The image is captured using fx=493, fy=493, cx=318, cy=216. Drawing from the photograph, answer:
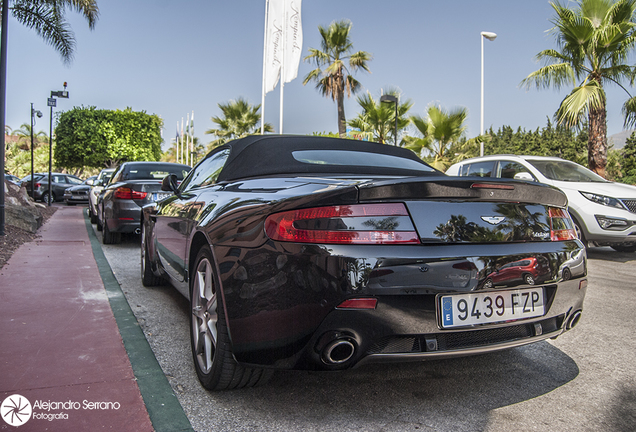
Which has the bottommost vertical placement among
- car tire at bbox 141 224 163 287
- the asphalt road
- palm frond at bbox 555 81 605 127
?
the asphalt road

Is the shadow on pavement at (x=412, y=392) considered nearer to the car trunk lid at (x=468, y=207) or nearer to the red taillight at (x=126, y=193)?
the car trunk lid at (x=468, y=207)

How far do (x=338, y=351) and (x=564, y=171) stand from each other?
7.61 metres

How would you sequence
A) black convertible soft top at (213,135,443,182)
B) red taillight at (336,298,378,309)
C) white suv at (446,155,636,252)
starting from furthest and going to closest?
white suv at (446,155,636,252), black convertible soft top at (213,135,443,182), red taillight at (336,298,378,309)

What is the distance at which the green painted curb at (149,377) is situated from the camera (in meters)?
2.20

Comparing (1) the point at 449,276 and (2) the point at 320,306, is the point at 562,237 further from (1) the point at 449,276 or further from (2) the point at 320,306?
(2) the point at 320,306

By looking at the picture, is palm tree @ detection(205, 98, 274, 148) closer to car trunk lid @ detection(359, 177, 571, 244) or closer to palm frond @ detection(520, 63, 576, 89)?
palm frond @ detection(520, 63, 576, 89)

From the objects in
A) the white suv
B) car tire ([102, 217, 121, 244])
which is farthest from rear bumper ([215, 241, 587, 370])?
car tire ([102, 217, 121, 244])

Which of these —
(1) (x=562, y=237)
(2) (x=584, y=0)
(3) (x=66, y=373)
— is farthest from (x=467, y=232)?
(2) (x=584, y=0)

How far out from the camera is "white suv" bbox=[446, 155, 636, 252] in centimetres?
708

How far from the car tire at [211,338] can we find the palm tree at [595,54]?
12.9 meters

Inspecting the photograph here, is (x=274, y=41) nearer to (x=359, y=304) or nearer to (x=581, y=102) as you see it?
(x=581, y=102)

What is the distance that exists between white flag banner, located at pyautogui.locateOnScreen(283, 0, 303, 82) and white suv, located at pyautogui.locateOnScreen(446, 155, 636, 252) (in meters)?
11.6

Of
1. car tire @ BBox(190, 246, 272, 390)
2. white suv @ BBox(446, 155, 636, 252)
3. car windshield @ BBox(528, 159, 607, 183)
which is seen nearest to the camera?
car tire @ BBox(190, 246, 272, 390)

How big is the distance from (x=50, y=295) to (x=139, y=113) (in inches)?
1388
